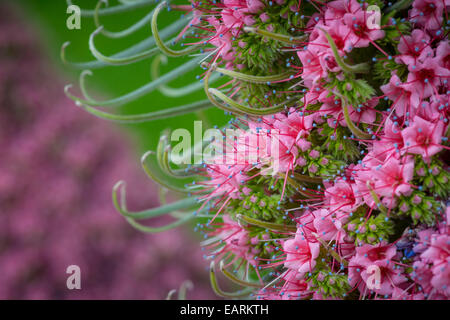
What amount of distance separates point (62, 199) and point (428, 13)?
173 cm

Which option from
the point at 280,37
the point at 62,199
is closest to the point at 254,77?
the point at 280,37

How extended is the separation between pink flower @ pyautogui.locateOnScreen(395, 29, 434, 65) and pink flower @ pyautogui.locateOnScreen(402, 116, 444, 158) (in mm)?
83

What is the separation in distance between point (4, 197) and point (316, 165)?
67.6 inches

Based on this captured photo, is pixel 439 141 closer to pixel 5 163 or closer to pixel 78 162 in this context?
pixel 78 162

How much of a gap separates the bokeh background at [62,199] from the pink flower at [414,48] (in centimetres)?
146

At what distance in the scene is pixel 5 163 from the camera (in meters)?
2.01

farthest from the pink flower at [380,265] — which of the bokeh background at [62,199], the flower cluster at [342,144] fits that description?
the bokeh background at [62,199]

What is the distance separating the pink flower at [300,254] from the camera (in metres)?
0.67

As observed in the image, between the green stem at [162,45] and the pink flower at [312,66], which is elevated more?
the green stem at [162,45]

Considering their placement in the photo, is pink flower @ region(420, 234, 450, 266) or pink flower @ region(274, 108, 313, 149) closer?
pink flower @ region(420, 234, 450, 266)

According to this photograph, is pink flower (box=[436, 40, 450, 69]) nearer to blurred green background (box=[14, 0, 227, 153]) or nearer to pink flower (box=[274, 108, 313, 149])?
pink flower (box=[274, 108, 313, 149])

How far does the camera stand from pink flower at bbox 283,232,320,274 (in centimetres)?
67

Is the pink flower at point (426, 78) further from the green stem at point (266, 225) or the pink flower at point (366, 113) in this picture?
the green stem at point (266, 225)

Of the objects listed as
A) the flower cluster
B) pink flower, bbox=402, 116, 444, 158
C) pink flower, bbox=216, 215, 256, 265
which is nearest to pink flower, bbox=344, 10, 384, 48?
the flower cluster
